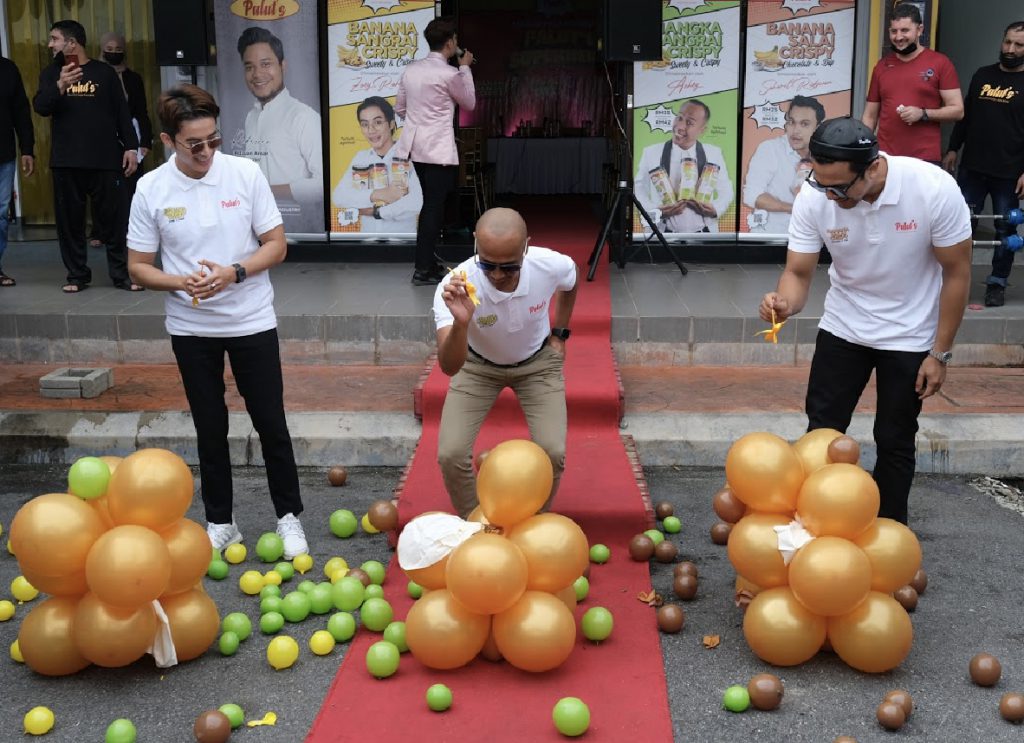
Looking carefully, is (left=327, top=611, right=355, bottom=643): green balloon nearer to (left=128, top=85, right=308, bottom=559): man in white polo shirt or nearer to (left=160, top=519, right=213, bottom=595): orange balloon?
(left=160, top=519, right=213, bottom=595): orange balloon

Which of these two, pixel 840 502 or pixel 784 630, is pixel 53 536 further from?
pixel 840 502

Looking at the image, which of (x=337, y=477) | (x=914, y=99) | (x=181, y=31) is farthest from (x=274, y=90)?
(x=914, y=99)

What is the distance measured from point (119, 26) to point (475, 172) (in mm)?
4042

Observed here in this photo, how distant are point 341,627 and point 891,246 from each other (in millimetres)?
2525

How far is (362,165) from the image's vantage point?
32.5 feet

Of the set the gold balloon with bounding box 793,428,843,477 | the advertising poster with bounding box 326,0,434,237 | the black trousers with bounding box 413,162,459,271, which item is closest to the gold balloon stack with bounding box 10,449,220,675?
the gold balloon with bounding box 793,428,843,477

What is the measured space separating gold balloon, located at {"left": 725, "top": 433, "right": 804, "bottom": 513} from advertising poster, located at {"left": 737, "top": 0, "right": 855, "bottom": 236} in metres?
5.98

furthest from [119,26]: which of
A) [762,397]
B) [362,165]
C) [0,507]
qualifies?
[762,397]

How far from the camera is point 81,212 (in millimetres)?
8859

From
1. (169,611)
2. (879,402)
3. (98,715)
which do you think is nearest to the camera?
(98,715)

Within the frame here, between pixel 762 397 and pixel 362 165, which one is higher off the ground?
pixel 362 165

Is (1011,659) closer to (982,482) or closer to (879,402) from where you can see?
(879,402)

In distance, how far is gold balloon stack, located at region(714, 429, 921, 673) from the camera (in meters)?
3.92

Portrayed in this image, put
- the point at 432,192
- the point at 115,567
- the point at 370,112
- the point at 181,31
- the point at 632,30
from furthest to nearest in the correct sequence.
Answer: the point at 370,112
the point at 181,31
the point at 632,30
the point at 432,192
the point at 115,567
